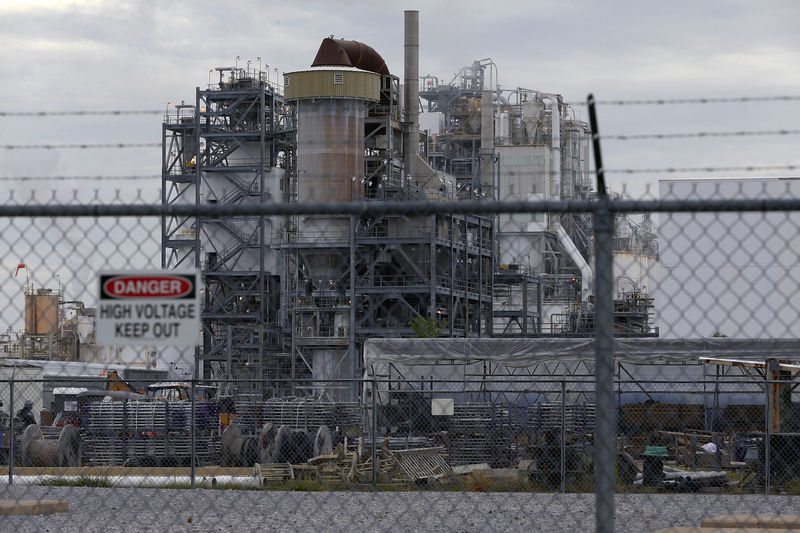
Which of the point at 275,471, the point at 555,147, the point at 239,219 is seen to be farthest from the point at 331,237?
the point at 275,471

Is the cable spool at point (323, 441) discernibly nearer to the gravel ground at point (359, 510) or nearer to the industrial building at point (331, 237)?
the gravel ground at point (359, 510)

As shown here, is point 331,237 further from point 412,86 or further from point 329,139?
point 412,86

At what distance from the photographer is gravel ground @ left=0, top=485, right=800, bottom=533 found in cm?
1340

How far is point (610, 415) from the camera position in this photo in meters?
5.27

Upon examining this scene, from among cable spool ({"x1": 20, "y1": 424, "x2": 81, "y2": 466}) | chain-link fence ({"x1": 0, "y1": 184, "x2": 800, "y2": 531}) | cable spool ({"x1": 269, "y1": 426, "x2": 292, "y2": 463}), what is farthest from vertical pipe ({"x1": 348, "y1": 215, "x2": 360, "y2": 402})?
cable spool ({"x1": 269, "y1": 426, "x2": 292, "y2": 463})

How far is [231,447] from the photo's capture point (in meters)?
22.2

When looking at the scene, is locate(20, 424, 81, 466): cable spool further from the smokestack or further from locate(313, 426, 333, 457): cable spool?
the smokestack

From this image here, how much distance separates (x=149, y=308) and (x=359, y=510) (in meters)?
10.6

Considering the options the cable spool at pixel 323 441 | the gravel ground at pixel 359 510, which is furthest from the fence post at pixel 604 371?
the cable spool at pixel 323 441

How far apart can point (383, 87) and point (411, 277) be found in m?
11.7

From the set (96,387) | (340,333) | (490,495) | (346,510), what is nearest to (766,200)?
(346,510)

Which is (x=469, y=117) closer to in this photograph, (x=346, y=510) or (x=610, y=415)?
(x=346, y=510)

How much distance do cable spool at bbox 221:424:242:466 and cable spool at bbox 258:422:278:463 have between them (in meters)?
0.61

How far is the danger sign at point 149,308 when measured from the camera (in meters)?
5.00
